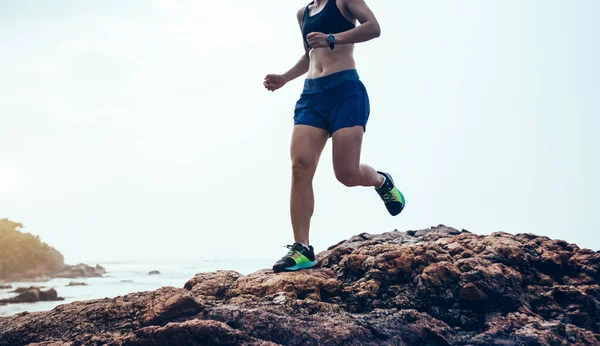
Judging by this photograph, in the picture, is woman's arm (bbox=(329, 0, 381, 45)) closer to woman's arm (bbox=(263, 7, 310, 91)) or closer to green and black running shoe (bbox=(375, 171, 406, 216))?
woman's arm (bbox=(263, 7, 310, 91))

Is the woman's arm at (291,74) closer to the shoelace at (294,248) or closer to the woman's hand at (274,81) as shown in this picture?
the woman's hand at (274,81)

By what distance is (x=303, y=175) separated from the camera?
395 cm

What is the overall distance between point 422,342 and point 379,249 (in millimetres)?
933

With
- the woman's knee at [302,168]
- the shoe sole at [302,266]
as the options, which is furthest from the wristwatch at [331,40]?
the shoe sole at [302,266]

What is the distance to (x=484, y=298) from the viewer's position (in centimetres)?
294

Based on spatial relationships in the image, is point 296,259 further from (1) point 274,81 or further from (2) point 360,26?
(2) point 360,26

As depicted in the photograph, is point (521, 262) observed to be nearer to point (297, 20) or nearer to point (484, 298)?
point (484, 298)

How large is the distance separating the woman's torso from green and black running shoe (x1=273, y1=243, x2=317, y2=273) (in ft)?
4.76

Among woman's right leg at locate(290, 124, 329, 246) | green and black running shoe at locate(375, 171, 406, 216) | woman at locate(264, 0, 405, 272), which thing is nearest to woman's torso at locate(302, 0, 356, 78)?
woman at locate(264, 0, 405, 272)

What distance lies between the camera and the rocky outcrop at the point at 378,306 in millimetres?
2596

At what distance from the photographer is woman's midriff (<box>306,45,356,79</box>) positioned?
4023mm

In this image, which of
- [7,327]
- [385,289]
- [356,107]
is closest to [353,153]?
[356,107]

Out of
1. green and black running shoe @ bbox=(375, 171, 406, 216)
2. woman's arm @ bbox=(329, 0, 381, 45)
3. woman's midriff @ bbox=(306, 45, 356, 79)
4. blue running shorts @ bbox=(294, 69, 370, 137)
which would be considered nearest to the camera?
woman's arm @ bbox=(329, 0, 381, 45)

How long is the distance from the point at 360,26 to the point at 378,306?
214cm
